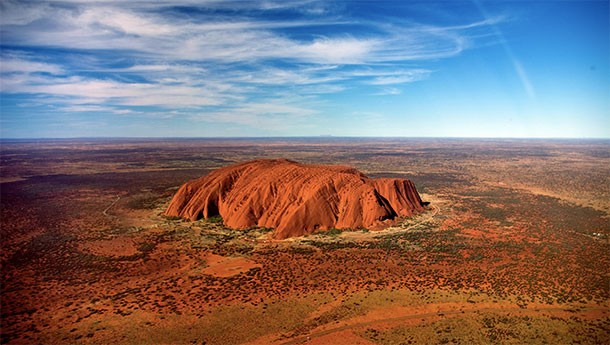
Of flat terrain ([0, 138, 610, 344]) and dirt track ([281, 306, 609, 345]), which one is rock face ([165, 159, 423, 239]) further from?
dirt track ([281, 306, 609, 345])

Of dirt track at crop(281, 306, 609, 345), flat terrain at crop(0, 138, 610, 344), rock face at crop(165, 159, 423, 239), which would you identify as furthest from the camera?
rock face at crop(165, 159, 423, 239)

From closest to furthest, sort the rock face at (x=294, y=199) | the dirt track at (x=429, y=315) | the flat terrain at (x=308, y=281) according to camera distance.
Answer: the dirt track at (x=429, y=315) → the flat terrain at (x=308, y=281) → the rock face at (x=294, y=199)

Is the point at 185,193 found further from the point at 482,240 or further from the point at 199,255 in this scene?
the point at 482,240

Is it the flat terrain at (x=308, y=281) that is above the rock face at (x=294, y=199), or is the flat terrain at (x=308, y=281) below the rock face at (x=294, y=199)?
below

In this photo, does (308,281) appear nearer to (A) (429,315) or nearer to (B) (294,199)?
(A) (429,315)

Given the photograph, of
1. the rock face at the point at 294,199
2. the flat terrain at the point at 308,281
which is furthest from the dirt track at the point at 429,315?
the rock face at the point at 294,199

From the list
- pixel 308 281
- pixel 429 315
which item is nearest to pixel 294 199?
pixel 308 281

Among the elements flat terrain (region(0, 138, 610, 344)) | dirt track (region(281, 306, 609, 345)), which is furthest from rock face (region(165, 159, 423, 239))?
dirt track (region(281, 306, 609, 345))

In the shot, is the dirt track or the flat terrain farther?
the flat terrain

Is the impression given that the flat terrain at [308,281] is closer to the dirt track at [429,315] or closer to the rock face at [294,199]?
the dirt track at [429,315]
